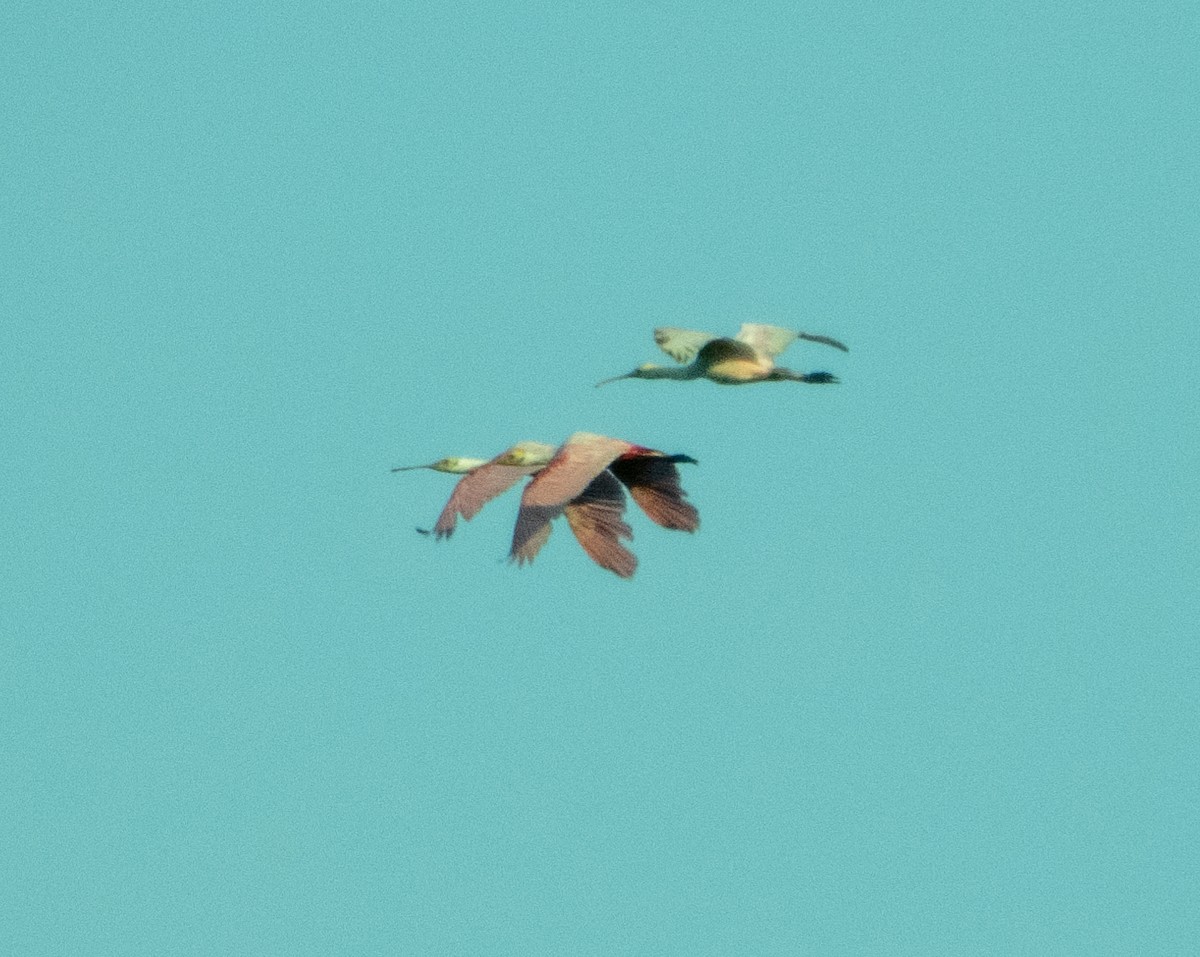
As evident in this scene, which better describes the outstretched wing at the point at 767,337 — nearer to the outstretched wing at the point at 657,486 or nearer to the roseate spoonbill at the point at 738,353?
the roseate spoonbill at the point at 738,353

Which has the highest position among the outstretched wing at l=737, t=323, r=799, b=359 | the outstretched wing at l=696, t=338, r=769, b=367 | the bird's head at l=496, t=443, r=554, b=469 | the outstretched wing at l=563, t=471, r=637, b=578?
the outstretched wing at l=737, t=323, r=799, b=359

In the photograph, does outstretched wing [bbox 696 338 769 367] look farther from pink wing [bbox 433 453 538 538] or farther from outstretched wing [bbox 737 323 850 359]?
pink wing [bbox 433 453 538 538]

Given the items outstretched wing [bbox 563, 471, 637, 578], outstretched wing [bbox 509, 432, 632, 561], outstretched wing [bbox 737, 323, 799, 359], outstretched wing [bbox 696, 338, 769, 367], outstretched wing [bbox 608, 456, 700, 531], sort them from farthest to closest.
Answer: outstretched wing [bbox 608, 456, 700, 531]
outstretched wing [bbox 563, 471, 637, 578]
outstretched wing [bbox 737, 323, 799, 359]
outstretched wing [bbox 696, 338, 769, 367]
outstretched wing [bbox 509, 432, 632, 561]

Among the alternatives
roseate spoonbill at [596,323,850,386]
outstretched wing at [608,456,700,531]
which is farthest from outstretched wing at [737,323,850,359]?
outstretched wing at [608,456,700,531]

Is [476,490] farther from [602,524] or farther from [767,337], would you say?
[767,337]

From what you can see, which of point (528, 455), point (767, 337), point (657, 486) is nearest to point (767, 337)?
point (767, 337)

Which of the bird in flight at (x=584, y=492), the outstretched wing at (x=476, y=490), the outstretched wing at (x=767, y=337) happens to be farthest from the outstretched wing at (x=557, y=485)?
the outstretched wing at (x=767, y=337)

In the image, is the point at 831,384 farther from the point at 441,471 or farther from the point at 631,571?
the point at 441,471
